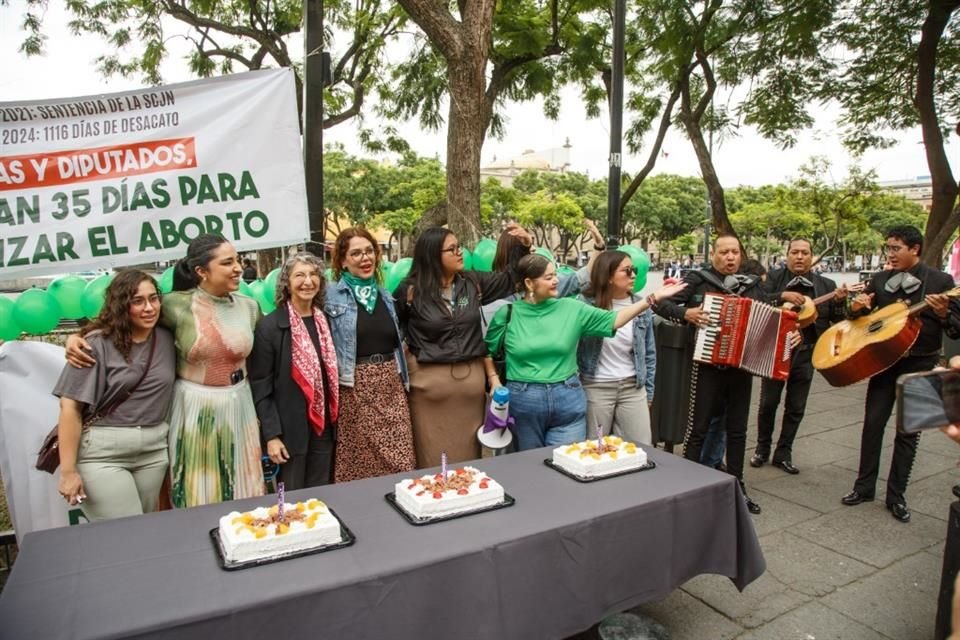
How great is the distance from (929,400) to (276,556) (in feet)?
6.80

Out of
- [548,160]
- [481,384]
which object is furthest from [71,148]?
[548,160]

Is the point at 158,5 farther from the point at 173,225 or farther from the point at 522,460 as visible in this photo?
the point at 522,460

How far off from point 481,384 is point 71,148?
2.62m

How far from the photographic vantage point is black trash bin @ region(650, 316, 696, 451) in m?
5.16

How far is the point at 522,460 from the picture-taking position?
123 inches

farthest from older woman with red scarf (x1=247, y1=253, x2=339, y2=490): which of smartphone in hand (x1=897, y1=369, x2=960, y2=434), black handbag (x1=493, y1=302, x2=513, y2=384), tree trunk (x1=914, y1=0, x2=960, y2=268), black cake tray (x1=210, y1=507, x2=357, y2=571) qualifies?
tree trunk (x1=914, y1=0, x2=960, y2=268)

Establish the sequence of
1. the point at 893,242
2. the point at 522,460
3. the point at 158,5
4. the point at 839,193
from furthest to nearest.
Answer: the point at 839,193, the point at 158,5, the point at 893,242, the point at 522,460

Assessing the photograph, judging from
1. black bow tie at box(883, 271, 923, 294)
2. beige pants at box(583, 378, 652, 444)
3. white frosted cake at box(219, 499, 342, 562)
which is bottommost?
beige pants at box(583, 378, 652, 444)

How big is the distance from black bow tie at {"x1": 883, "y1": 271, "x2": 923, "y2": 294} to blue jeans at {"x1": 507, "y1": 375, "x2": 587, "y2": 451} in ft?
8.19

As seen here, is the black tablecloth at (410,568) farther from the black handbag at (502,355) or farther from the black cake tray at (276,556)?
the black handbag at (502,355)

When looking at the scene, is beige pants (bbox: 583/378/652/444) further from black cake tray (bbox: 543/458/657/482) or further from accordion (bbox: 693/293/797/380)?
black cake tray (bbox: 543/458/657/482)

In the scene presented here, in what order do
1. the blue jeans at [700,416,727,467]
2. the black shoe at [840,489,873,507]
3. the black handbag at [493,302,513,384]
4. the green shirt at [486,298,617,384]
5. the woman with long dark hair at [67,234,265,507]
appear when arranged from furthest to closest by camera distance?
the blue jeans at [700,416,727,467]
the black shoe at [840,489,873,507]
the black handbag at [493,302,513,384]
the green shirt at [486,298,617,384]
the woman with long dark hair at [67,234,265,507]

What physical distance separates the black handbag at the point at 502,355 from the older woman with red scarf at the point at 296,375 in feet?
3.42

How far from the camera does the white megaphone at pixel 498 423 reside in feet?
11.3
